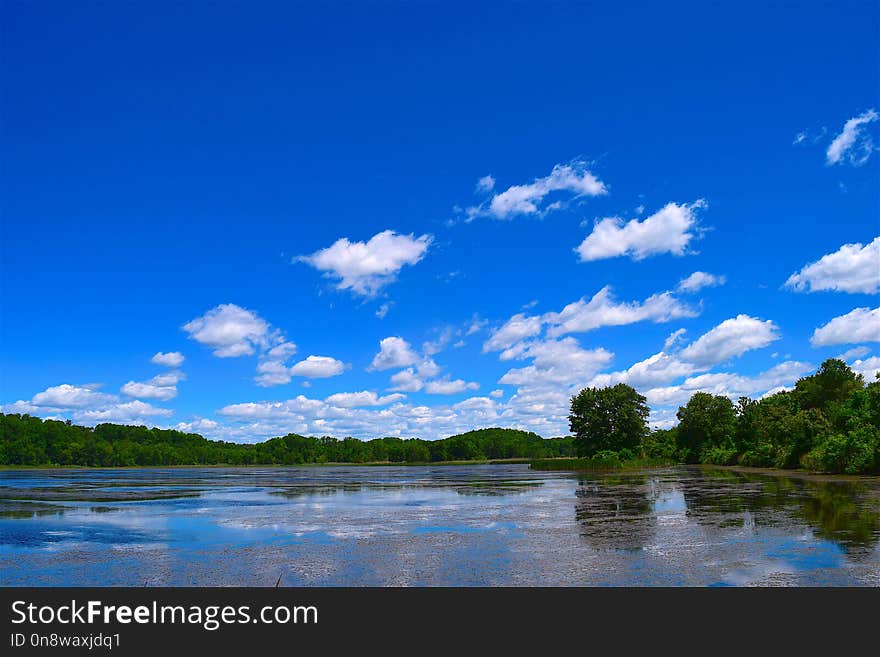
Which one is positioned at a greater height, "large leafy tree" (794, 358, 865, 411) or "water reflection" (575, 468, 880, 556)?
"large leafy tree" (794, 358, 865, 411)

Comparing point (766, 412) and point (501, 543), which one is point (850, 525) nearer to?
point (501, 543)

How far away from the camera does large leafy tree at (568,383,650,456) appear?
11081 cm

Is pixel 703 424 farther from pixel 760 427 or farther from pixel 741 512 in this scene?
pixel 741 512

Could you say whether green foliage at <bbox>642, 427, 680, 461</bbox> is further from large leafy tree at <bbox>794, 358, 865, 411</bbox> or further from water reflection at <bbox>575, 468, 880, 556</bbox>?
water reflection at <bbox>575, 468, 880, 556</bbox>

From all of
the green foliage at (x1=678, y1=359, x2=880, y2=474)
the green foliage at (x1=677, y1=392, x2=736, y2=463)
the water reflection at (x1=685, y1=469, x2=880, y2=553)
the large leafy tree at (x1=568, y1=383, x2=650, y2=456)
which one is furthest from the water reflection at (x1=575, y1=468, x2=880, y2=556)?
the green foliage at (x1=677, y1=392, x2=736, y2=463)

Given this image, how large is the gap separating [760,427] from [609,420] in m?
24.2

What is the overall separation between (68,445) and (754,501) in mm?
197939

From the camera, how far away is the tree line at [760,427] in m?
56.9

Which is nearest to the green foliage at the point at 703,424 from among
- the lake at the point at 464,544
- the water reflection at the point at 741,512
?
the water reflection at the point at 741,512

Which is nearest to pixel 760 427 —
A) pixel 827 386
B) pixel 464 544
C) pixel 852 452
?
pixel 827 386

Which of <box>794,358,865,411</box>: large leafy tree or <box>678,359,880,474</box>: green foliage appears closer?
<box>678,359,880,474</box>: green foliage

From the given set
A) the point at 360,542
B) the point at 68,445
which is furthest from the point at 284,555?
the point at 68,445
